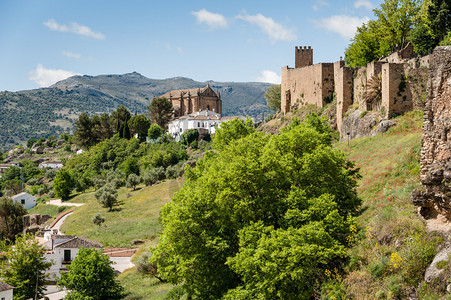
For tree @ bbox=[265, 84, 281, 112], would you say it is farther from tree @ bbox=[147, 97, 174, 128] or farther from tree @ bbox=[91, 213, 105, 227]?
tree @ bbox=[91, 213, 105, 227]

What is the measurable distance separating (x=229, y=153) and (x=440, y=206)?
11.7 metres

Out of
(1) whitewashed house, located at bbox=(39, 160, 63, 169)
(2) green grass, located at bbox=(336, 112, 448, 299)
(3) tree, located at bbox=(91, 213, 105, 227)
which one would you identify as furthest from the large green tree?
(1) whitewashed house, located at bbox=(39, 160, 63, 169)

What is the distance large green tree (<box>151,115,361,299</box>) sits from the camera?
17.7 m

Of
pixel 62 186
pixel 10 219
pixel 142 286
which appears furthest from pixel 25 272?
pixel 62 186

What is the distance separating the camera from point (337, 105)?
43562 mm

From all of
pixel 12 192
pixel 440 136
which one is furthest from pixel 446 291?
pixel 12 192

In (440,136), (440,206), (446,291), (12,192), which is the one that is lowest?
(12,192)

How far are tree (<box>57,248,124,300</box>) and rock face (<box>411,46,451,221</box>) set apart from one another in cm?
2206

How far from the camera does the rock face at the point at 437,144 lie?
14078 mm

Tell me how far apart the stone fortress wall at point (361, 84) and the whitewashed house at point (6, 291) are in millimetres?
30017

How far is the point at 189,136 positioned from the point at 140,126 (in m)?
16.5

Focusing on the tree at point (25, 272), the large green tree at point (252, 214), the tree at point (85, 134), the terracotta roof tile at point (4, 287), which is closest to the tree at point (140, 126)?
the tree at point (85, 134)

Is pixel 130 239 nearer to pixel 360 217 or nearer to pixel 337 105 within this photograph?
pixel 337 105

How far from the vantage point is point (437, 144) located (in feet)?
47.9
